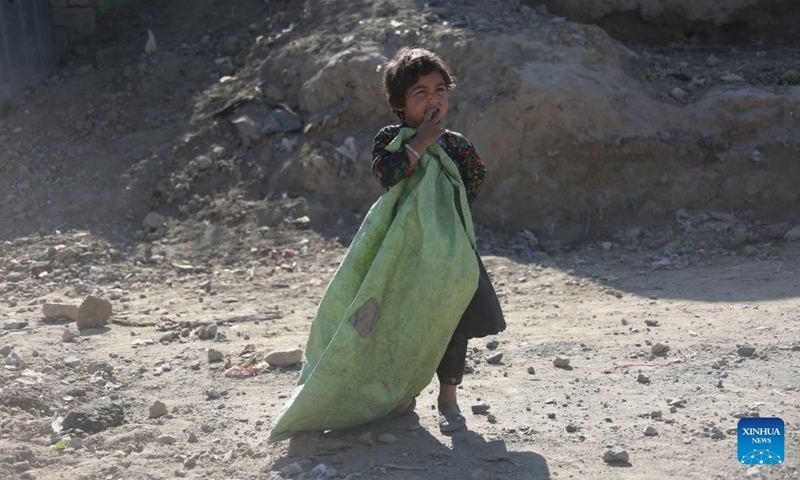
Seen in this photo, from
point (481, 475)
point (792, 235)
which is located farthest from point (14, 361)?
point (792, 235)

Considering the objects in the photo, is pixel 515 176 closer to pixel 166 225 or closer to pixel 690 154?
pixel 690 154

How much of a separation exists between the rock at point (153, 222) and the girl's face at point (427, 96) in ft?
13.1

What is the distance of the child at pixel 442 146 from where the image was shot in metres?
3.19

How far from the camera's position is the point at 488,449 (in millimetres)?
3211

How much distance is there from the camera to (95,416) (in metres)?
3.65

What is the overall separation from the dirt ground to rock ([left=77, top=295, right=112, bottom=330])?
6 cm

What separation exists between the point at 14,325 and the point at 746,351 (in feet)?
11.9

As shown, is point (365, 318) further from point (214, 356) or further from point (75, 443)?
point (214, 356)

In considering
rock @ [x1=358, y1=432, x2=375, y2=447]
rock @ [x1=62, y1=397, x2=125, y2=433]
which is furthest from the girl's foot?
rock @ [x1=62, y1=397, x2=125, y2=433]

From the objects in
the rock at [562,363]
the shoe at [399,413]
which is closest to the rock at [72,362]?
the shoe at [399,413]

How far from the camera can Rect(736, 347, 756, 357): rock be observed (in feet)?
13.0

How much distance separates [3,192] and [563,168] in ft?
13.7

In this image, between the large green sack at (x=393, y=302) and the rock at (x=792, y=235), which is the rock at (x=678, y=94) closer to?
the rock at (x=792, y=235)

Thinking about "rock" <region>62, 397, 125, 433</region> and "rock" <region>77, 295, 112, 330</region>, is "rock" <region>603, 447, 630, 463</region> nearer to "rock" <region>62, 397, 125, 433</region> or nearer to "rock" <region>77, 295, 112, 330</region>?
"rock" <region>62, 397, 125, 433</region>
